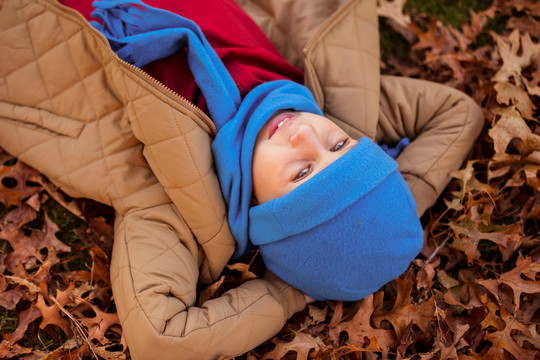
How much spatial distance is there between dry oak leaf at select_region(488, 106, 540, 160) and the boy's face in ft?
3.92

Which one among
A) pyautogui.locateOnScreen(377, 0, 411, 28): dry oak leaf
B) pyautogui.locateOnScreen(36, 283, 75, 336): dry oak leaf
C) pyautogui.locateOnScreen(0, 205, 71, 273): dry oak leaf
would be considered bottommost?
pyautogui.locateOnScreen(36, 283, 75, 336): dry oak leaf

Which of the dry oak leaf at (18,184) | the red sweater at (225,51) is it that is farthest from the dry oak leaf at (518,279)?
the dry oak leaf at (18,184)

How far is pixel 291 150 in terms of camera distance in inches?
99.2

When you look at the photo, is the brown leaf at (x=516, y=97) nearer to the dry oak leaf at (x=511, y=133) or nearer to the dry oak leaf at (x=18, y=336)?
the dry oak leaf at (x=511, y=133)

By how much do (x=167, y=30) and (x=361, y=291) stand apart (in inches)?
73.0

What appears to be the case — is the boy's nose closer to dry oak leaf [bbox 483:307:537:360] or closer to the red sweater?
the red sweater

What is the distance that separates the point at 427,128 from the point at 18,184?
2.80 m

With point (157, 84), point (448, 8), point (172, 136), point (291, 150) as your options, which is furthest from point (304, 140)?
point (448, 8)

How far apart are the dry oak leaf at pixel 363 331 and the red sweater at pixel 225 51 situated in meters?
1.48

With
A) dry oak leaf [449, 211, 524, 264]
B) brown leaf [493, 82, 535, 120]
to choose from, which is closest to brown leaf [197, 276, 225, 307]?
dry oak leaf [449, 211, 524, 264]

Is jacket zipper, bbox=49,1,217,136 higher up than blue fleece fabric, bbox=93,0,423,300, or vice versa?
jacket zipper, bbox=49,1,217,136

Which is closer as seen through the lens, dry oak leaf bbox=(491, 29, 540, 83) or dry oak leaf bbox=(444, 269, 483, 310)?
dry oak leaf bbox=(444, 269, 483, 310)

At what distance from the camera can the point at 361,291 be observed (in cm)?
272

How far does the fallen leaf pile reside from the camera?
2.72 metres
